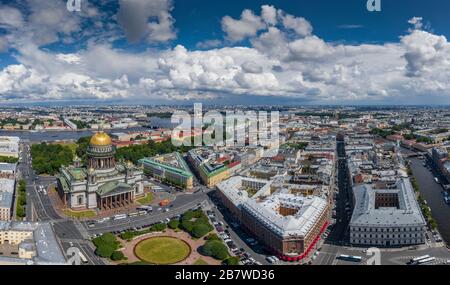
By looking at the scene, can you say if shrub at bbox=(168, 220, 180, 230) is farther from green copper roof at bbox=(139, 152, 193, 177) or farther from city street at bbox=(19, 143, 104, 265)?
green copper roof at bbox=(139, 152, 193, 177)

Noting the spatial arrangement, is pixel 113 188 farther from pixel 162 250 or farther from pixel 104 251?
pixel 162 250

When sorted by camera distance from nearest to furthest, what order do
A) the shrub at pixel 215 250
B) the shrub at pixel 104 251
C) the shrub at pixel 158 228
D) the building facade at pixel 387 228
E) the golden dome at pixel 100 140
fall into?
the shrub at pixel 215 250
the shrub at pixel 104 251
the building facade at pixel 387 228
the shrub at pixel 158 228
the golden dome at pixel 100 140

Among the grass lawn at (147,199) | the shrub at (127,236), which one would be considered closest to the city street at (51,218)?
the shrub at (127,236)

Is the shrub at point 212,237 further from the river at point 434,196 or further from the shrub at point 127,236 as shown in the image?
the river at point 434,196
